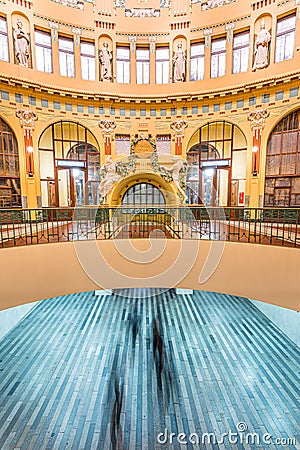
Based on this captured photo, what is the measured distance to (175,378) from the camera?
6.34m

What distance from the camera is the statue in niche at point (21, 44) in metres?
9.16

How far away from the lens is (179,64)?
10.4 metres

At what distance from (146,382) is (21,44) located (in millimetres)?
11877

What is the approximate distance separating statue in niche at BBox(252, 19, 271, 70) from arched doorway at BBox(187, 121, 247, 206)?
2341mm

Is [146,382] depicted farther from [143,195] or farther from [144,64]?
[144,64]

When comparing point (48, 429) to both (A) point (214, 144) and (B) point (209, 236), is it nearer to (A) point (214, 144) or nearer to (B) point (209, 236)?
(B) point (209, 236)

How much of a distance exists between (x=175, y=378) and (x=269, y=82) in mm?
10131

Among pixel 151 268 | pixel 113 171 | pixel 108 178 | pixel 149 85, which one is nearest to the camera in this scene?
pixel 151 268

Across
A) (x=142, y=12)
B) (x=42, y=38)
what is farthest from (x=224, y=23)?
(x=42, y=38)

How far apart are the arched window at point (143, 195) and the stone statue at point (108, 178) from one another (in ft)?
Result: 2.99

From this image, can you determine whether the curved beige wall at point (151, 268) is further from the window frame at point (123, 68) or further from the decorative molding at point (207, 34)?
the decorative molding at point (207, 34)

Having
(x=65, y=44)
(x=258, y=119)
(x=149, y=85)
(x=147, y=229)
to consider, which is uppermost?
(x=65, y=44)

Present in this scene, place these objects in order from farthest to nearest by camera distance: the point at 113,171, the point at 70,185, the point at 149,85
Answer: the point at 70,185 < the point at 149,85 < the point at 113,171

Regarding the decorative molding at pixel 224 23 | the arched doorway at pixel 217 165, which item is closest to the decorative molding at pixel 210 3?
the decorative molding at pixel 224 23
